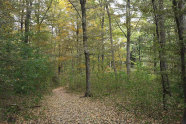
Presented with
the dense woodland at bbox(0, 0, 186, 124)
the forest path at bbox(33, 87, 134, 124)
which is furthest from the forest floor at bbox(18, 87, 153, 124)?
the dense woodland at bbox(0, 0, 186, 124)

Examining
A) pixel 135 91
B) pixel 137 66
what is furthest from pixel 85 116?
pixel 137 66

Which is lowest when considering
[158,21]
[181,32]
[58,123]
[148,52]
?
[58,123]

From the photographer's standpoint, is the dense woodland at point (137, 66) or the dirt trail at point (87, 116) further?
the dirt trail at point (87, 116)

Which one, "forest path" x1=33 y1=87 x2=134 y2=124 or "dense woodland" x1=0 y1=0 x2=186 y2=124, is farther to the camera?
"forest path" x1=33 y1=87 x2=134 y2=124

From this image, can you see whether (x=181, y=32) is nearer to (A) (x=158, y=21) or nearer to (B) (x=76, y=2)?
(A) (x=158, y=21)

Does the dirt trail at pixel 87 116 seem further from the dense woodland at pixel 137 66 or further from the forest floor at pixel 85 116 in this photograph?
the dense woodland at pixel 137 66

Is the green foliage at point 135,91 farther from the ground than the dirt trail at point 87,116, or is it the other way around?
the green foliage at point 135,91

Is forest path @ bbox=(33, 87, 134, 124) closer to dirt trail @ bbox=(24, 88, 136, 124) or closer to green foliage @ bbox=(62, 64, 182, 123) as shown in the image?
dirt trail @ bbox=(24, 88, 136, 124)

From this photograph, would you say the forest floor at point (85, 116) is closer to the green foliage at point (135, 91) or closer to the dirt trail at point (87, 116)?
the dirt trail at point (87, 116)

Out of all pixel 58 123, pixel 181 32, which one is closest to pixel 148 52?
pixel 181 32

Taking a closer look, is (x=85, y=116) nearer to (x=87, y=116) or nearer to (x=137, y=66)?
(x=87, y=116)

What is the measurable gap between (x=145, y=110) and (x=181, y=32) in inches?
148

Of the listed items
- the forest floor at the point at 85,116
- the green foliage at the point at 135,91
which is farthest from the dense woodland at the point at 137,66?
the forest floor at the point at 85,116

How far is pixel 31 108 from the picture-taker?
21.8ft
